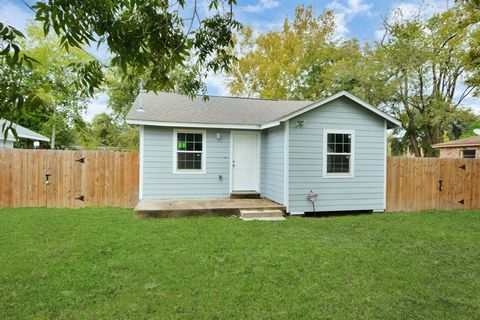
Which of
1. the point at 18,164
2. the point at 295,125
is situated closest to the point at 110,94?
the point at 18,164

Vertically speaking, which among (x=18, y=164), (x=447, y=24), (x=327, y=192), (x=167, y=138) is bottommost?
(x=327, y=192)

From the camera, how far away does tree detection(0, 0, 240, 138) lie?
1452 mm

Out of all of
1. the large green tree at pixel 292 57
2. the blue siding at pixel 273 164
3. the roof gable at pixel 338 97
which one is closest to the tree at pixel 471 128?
the large green tree at pixel 292 57

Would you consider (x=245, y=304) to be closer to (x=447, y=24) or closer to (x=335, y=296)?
(x=335, y=296)

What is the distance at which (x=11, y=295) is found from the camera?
10.3 ft

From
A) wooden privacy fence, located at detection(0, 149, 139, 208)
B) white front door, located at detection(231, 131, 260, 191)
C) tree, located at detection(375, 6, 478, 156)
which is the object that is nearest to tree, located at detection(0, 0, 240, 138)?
white front door, located at detection(231, 131, 260, 191)

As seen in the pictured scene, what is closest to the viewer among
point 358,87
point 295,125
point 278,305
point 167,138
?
point 278,305

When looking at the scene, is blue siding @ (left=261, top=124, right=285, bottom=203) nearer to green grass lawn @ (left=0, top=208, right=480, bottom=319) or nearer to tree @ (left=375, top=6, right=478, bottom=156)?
green grass lawn @ (left=0, top=208, right=480, bottom=319)

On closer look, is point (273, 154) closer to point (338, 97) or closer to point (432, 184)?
point (338, 97)

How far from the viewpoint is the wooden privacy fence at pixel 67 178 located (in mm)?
7906

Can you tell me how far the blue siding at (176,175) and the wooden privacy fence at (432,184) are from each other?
4.88 meters

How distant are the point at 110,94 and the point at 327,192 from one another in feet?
67.4

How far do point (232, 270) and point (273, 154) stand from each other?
494cm

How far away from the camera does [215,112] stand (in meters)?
9.31
